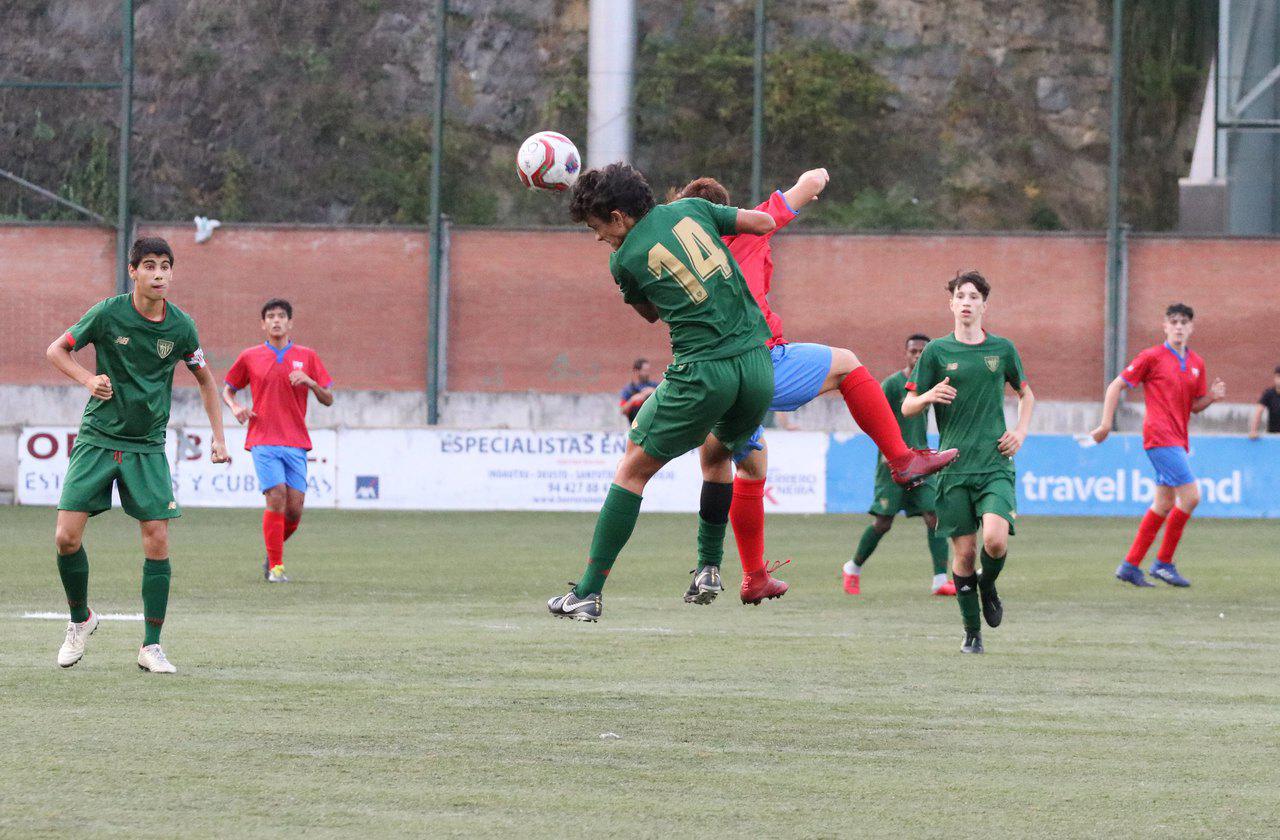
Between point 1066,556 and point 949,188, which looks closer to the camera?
point 1066,556

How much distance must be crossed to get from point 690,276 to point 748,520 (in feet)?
6.00

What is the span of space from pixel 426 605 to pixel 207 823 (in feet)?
25.4

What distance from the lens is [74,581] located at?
8.87m

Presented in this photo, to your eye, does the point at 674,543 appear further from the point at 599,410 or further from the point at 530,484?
the point at 599,410

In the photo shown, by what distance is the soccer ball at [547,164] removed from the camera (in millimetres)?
7926

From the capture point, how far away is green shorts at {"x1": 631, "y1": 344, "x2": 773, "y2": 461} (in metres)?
7.40

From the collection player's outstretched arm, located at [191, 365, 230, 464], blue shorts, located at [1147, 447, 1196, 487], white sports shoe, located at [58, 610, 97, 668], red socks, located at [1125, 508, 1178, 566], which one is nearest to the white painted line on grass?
white sports shoe, located at [58, 610, 97, 668]

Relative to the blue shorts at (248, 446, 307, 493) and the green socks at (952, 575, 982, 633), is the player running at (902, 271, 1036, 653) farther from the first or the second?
the blue shorts at (248, 446, 307, 493)

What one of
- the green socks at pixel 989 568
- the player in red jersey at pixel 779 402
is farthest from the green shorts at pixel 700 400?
the green socks at pixel 989 568

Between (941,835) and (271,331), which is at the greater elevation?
(271,331)

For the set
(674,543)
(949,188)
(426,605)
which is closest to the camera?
(426,605)

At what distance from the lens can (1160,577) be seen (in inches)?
606

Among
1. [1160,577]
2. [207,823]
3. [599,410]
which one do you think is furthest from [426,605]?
[599,410]

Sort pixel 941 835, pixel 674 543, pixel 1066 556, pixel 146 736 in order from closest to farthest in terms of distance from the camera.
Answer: pixel 941 835 < pixel 146 736 < pixel 1066 556 < pixel 674 543
